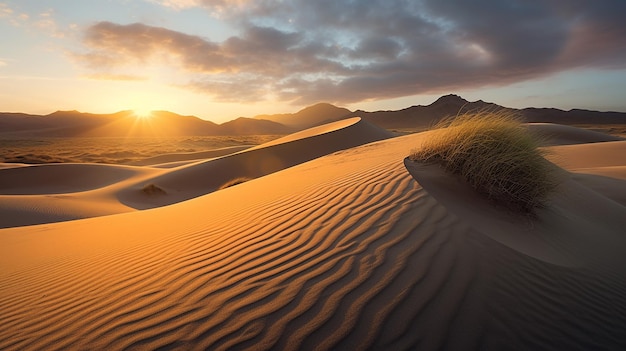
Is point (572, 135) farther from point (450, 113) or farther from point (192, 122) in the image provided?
point (192, 122)

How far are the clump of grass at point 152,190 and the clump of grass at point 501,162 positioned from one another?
1173 cm

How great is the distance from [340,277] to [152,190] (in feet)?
42.3

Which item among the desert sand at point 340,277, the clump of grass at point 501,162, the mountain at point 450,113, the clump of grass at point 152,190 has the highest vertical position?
the mountain at point 450,113

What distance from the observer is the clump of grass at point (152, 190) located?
1321cm

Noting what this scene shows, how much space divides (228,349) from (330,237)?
1349mm

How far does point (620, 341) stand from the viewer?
7.04 ft

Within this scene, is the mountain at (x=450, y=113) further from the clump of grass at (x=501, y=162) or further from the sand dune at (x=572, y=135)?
the clump of grass at (x=501, y=162)

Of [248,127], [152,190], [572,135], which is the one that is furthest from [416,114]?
[152,190]

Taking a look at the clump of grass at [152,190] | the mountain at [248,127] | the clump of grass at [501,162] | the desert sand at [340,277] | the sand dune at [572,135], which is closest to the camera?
the desert sand at [340,277]

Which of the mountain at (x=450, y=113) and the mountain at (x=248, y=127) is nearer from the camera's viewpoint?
the mountain at (x=450, y=113)

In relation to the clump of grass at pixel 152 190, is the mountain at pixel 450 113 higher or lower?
higher

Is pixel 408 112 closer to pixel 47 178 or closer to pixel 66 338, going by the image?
pixel 47 178

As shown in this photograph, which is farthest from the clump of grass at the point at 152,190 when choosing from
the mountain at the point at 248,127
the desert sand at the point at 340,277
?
the mountain at the point at 248,127

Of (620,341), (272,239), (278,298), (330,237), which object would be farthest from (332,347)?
(620,341)
